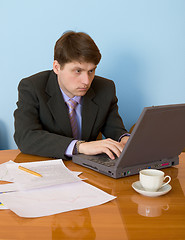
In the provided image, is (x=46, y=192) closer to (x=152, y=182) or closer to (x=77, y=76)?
(x=152, y=182)

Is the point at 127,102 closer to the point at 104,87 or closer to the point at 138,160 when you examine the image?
the point at 104,87

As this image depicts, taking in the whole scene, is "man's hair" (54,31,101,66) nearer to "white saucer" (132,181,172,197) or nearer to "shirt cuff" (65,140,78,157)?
"shirt cuff" (65,140,78,157)

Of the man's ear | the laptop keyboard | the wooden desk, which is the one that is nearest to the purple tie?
the man's ear

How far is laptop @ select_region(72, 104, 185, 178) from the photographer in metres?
1.05

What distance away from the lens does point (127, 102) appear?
2723 millimetres

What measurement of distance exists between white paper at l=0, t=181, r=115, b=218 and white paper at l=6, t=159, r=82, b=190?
31mm

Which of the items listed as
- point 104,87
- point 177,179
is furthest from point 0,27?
point 177,179

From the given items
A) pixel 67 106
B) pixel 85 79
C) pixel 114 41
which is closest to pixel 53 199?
pixel 85 79

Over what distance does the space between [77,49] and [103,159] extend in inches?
27.8

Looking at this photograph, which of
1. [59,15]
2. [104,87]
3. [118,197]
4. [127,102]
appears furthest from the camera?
[127,102]

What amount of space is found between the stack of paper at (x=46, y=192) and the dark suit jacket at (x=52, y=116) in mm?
312

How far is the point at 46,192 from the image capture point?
101 centimetres

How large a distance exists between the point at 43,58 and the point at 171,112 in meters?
1.77

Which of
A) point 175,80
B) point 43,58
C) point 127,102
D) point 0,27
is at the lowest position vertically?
point 127,102
